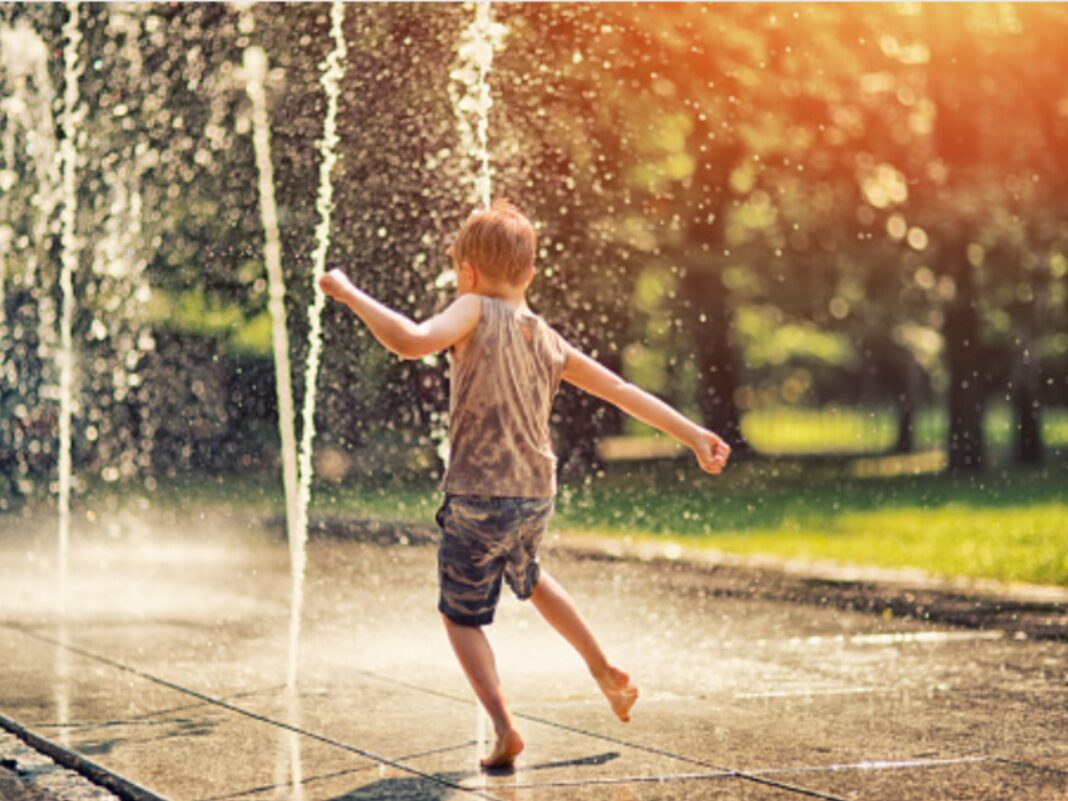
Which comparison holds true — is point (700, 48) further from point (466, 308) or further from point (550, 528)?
point (466, 308)

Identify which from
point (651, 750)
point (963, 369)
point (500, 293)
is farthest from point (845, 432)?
point (500, 293)

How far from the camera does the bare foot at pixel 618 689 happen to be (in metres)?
5.22

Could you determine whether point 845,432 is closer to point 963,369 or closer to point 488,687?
point 963,369

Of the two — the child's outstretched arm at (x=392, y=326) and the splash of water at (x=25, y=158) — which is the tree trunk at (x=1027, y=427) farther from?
the child's outstretched arm at (x=392, y=326)

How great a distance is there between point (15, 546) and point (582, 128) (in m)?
6.59

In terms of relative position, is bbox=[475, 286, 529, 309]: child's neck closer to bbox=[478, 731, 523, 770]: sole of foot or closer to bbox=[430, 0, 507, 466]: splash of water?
bbox=[478, 731, 523, 770]: sole of foot

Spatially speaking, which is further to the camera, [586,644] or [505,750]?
[586,644]

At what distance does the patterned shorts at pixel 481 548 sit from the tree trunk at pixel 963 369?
22.3 metres

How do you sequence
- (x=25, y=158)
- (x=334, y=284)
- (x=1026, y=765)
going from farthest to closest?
(x=25, y=158)
(x=1026, y=765)
(x=334, y=284)

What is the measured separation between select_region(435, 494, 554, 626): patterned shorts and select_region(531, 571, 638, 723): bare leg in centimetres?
10

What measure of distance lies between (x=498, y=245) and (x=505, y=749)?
1226mm

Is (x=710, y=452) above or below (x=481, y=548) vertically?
above

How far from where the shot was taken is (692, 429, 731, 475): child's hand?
16.9 ft

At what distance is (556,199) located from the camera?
1642 centimetres
